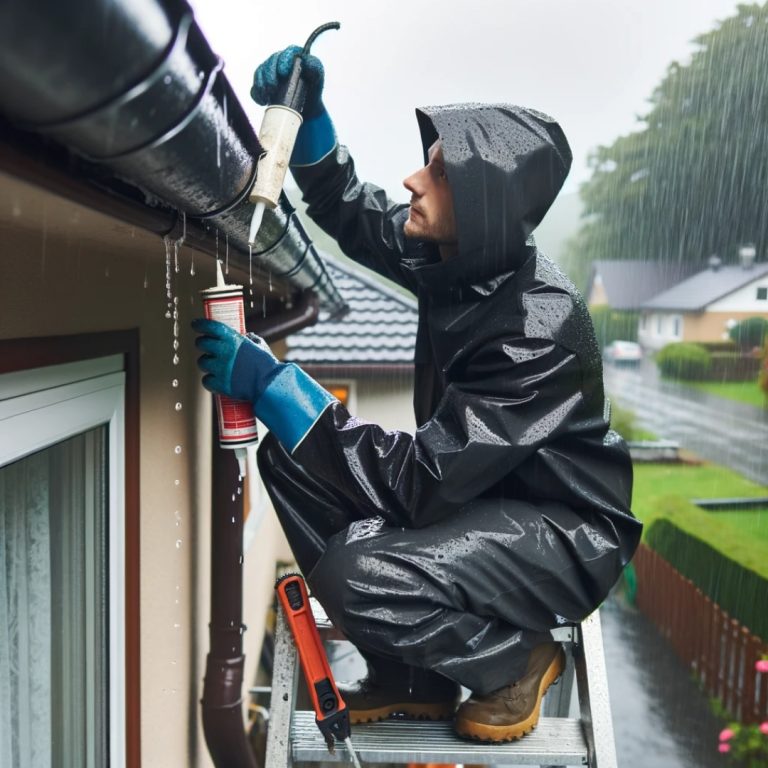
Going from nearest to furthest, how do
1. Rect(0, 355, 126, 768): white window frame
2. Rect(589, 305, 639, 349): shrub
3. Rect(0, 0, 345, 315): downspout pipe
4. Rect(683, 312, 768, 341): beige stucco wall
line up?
Rect(0, 0, 345, 315): downspout pipe
Rect(0, 355, 126, 768): white window frame
Rect(683, 312, 768, 341): beige stucco wall
Rect(589, 305, 639, 349): shrub

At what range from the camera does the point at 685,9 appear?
28516 mm

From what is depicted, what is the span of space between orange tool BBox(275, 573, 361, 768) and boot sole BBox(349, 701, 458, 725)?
0.51 ft

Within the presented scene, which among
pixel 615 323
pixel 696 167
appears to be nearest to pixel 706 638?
pixel 696 167

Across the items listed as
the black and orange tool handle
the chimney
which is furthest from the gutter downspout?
the chimney

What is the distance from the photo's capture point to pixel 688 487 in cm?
1806

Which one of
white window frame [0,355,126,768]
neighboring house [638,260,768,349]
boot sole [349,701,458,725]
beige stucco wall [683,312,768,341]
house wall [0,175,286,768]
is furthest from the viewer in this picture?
beige stucco wall [683,312,768,341]

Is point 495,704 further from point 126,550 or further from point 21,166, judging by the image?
point 21,166

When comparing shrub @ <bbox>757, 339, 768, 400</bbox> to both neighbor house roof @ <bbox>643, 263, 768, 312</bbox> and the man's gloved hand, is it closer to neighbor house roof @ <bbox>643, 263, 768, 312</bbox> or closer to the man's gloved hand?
neighbor house roof @ <bbox>643, 263, 768, 312</bbox>

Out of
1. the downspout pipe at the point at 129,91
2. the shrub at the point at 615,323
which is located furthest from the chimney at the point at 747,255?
the downspout pipe at the point at 129,91

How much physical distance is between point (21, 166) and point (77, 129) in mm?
96

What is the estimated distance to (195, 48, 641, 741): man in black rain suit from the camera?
1.73 meters

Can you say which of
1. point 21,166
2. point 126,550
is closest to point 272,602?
point 126,550

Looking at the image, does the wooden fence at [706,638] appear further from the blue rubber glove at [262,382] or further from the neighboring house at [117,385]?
the blue rubber glove at [262,382]

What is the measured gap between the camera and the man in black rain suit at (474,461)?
173 cm
